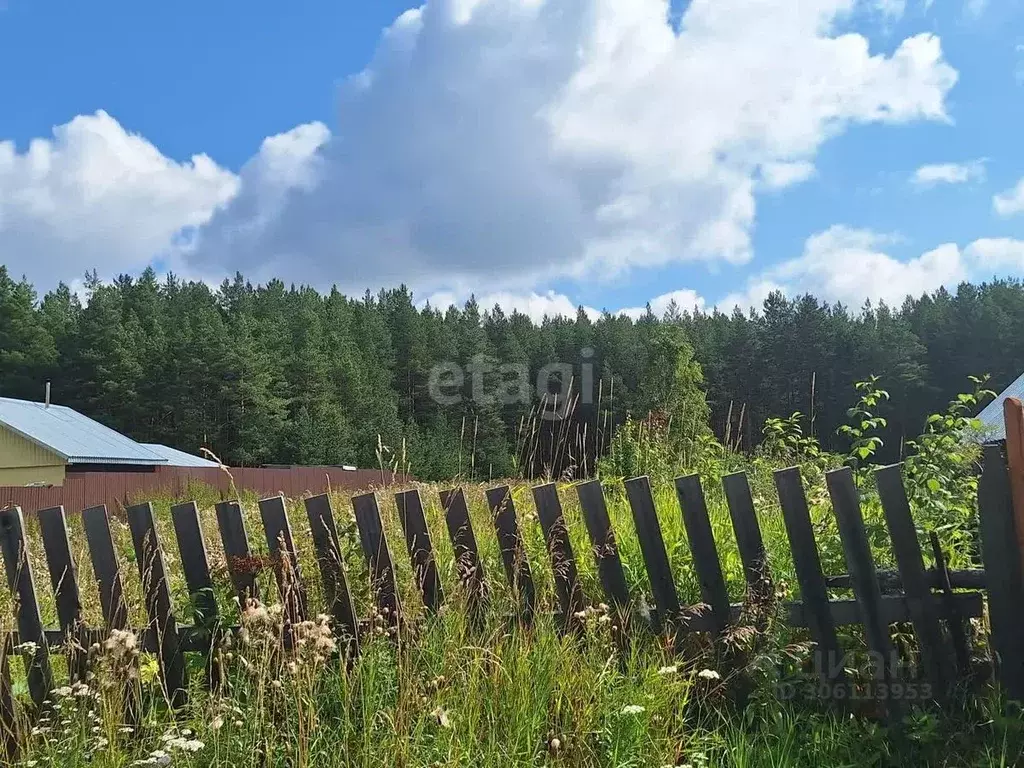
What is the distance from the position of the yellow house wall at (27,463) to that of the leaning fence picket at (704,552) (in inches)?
1089

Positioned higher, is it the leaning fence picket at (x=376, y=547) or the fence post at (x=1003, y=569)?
the leaning fence picket at (x=376, y=547)

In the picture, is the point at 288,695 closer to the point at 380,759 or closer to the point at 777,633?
the point at 380,759

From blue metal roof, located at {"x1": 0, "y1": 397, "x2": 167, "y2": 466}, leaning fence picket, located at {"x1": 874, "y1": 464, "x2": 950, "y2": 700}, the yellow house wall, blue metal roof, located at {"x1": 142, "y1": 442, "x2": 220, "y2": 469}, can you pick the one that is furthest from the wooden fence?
blue metal roof, located at {"x1": 142, "y1": 442, "x2": 220, "y2": 469}

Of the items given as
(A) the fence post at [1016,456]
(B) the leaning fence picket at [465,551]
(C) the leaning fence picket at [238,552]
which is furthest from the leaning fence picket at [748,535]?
(C) the leaning fence picket at [238,552]

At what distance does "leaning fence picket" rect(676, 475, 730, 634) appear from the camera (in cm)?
283

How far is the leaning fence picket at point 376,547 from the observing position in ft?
9.81

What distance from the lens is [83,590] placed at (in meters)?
3.36

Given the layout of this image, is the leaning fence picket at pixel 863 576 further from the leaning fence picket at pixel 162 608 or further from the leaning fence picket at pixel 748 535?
the leaning fence picket at pixel 162 608

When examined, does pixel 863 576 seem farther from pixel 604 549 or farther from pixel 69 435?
pixel 69 435

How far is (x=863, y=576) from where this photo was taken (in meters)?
2.69

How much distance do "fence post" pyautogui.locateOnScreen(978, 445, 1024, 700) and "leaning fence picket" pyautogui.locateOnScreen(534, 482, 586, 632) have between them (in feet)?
4.38

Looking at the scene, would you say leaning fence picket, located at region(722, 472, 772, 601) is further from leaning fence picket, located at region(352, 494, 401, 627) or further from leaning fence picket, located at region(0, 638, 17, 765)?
leaning fence picket, located at region(0, 638, 17, 765)

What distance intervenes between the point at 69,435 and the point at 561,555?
2796cm

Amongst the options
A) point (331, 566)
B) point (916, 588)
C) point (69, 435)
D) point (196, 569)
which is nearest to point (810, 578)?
point (916, 588)
